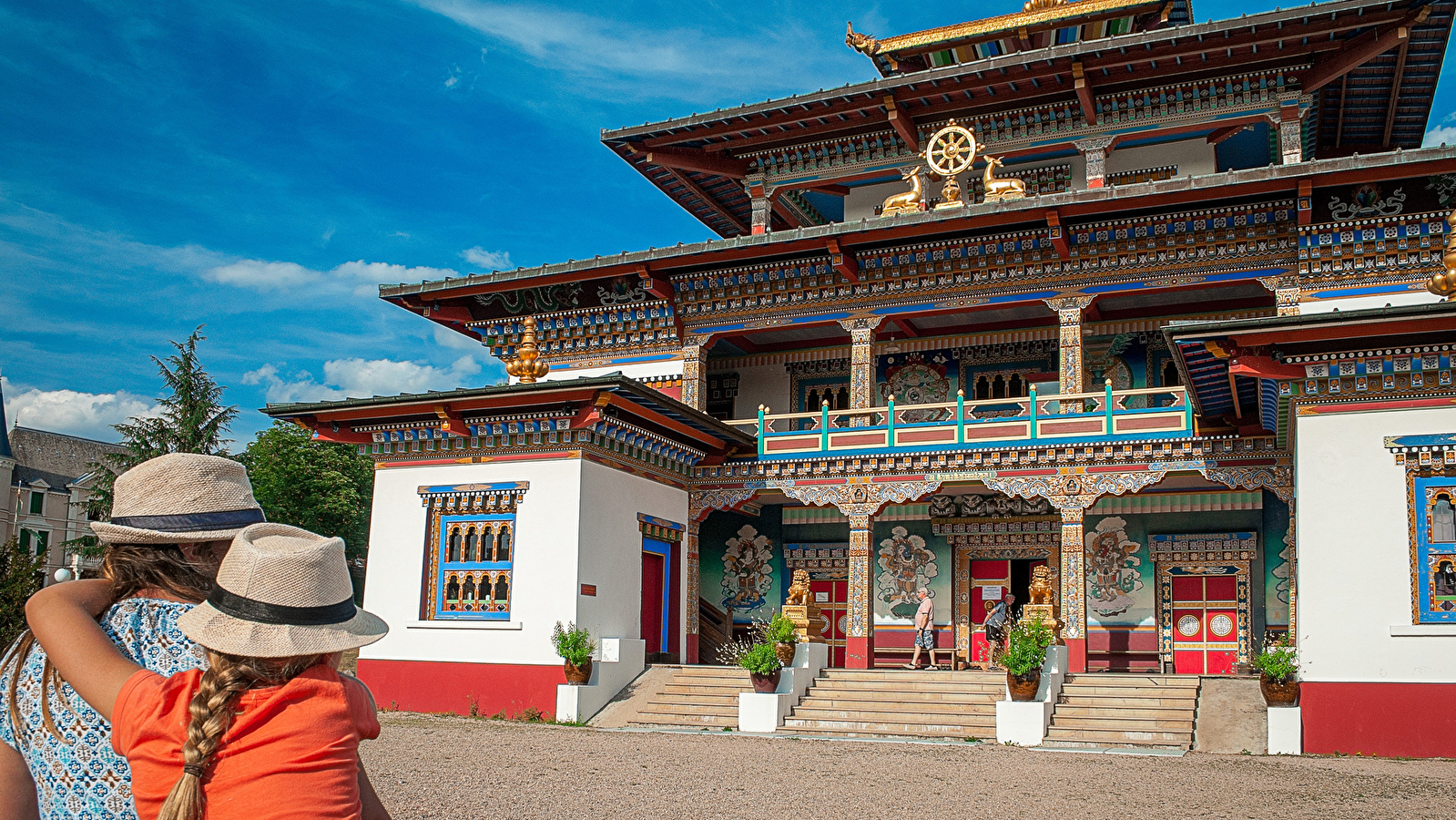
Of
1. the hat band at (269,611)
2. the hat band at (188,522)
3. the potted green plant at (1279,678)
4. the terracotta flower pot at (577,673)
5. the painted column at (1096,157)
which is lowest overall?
→ the terracotta flower pot at (577,673)

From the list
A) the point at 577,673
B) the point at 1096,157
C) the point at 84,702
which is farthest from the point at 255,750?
the point at 1096,157

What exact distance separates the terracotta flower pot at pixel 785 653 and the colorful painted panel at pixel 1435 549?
7355mm

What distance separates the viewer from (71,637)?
2.50m

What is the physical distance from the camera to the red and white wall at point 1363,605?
1225 centimetres

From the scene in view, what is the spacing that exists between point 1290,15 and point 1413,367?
22.0ft

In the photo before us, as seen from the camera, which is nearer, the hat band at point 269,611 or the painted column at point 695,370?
the hat band at point 269,611

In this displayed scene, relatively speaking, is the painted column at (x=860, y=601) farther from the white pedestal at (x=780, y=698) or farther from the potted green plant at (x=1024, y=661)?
the potted green plant at (x=1024, y=661)

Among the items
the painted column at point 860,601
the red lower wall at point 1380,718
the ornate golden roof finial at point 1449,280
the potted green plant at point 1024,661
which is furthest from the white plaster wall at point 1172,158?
the red lower wall at point 1380,718

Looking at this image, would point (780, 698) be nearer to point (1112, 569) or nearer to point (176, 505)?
point (1112, 569)

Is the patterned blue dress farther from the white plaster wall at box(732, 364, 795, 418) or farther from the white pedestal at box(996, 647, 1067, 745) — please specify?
the white plaster wall at box(732, 364, 795, 418)

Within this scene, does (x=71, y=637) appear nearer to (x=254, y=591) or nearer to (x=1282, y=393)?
(x=254, y=591)

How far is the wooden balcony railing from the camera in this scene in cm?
1702

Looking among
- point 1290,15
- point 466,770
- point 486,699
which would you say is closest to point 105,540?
point 466,770

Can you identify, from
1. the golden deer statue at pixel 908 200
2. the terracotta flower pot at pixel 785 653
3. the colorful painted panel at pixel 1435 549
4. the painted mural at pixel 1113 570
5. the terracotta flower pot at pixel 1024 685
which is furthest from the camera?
the painted mural at pixel 1113 570
